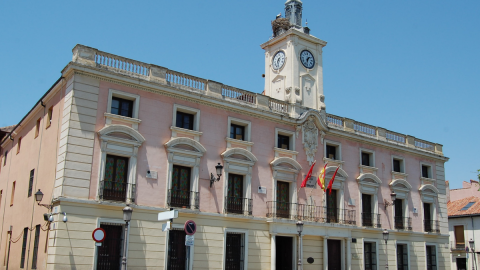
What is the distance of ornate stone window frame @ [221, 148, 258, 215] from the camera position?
22422 mm

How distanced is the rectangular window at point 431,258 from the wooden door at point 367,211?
18.8 feet

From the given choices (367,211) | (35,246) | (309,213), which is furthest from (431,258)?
(35,246)

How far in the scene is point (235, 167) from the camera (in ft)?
74.6

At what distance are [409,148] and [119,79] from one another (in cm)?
1887

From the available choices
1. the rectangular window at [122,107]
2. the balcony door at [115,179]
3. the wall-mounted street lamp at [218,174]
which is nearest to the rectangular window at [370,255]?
the wall-mounted street lamp at [218,174]

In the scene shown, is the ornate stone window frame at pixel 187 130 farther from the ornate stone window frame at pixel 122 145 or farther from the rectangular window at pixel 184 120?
the ornate stone window frame at pixel 122 145

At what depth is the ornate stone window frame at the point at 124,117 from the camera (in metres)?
19.6

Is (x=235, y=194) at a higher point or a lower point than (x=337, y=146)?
lower

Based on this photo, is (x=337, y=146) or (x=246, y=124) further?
(x=337, y=146)

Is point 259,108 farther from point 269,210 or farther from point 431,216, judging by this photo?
point 431,216

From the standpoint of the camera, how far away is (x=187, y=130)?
21.5 m

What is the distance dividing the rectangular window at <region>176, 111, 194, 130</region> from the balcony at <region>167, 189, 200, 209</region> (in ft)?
9.57

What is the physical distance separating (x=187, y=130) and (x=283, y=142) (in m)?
5.94

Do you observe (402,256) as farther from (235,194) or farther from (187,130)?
(187,130)
